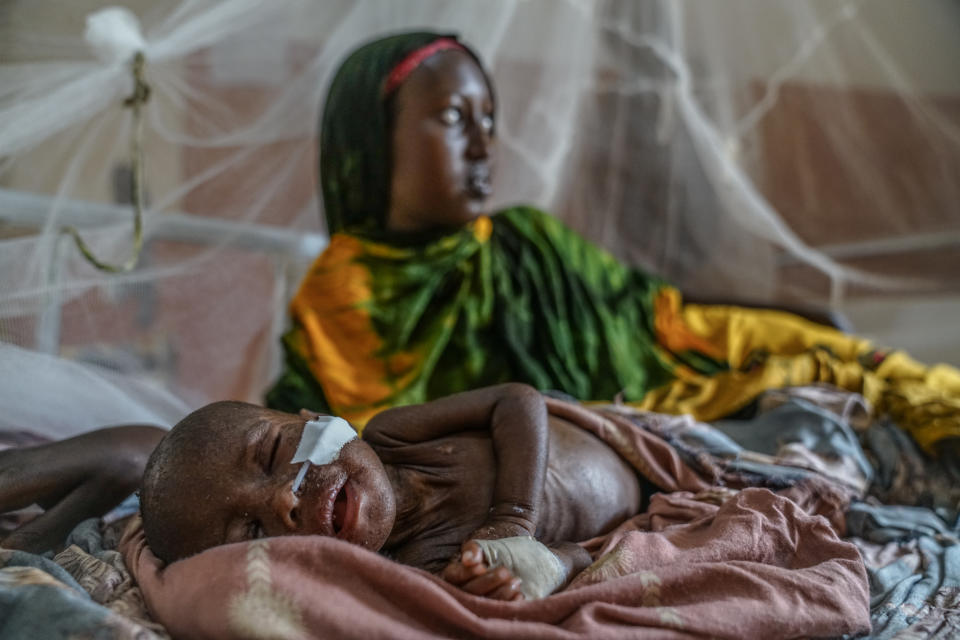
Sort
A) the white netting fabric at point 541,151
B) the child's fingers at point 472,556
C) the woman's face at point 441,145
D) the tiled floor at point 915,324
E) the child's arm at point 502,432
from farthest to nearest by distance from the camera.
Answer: the tiled floor at point 915,324 < the woman's face at point 441,145 < the white netting fabric at point 541,151 < the child's arm at point 502,432 < the child's fingers at point 472,556

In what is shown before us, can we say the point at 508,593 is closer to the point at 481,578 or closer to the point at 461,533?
the point at 481,578

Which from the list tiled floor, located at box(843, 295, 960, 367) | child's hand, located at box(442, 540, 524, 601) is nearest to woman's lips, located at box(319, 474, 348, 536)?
child's hand, located at box(442, 540, 524, 601)

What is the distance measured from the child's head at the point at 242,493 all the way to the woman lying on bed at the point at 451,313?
26.2 inches

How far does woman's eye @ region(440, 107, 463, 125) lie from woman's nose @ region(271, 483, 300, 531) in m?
1.14

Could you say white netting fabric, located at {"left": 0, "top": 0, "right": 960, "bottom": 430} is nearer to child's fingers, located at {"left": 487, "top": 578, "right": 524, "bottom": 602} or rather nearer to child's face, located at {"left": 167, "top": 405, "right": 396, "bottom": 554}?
child's face, located at {"left": 167, "top": 405, "right": 396, "bottom": 554}

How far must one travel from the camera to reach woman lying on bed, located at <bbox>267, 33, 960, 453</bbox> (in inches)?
68.4

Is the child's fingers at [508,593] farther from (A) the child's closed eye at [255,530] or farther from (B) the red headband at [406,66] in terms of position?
(B) the red headband at [406,66]

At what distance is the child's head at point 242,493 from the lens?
908 mm

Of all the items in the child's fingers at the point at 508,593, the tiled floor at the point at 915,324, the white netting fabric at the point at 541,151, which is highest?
the white netting fabric at the point at 541,151

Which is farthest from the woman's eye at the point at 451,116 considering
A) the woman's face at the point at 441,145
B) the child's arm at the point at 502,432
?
the child's arm at the point at 502,432

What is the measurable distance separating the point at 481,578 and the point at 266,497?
10.7 inches

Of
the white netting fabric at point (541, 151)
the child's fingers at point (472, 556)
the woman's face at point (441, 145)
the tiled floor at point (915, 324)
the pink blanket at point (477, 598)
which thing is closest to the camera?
the pink blanket at point (477, 598)

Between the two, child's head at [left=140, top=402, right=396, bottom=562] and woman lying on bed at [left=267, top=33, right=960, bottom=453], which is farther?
woman lying on bed at [left=267, top=33, right=960, bottom=453]

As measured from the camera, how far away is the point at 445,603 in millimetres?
791
